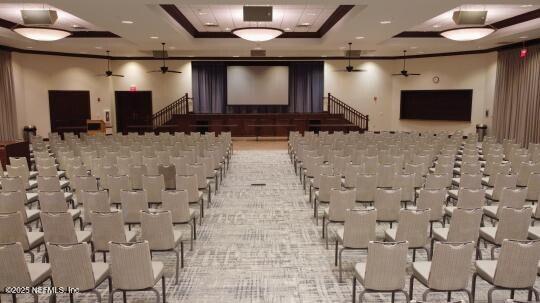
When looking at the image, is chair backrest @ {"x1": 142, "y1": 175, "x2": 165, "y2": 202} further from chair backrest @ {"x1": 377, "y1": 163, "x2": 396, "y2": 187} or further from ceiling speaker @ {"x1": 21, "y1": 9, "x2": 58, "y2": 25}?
ceiling speaker @ {"x1": 21, "y1": 9, "x2": 58, "y2": 25}

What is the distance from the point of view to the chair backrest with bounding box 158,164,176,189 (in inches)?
336

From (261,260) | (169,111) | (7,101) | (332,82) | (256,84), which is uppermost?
(332,82)

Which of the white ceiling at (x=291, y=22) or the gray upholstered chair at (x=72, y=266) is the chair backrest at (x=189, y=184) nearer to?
the gray upholstered chair at (x=72, y=266)

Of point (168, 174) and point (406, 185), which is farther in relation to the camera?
point (168, 174)

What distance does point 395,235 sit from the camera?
530 centimetres

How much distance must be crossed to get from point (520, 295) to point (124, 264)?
4.40 meters

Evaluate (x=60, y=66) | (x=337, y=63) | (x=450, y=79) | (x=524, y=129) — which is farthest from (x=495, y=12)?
(x=60, y=66)

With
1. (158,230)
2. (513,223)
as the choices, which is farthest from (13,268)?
(513,223)

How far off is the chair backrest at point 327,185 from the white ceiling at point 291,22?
4.01 metres

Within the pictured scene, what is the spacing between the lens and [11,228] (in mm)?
4852

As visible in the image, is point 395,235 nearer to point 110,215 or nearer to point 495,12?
point 110,215

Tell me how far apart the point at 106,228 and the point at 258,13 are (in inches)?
294

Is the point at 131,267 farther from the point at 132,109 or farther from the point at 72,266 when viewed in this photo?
the point at 132,109

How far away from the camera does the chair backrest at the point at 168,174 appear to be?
8547mm
